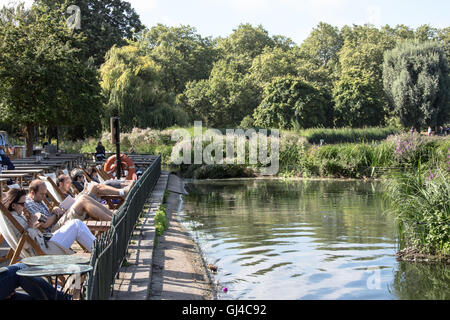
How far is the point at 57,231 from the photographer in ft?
25.3

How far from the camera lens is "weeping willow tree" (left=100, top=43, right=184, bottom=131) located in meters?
43.1

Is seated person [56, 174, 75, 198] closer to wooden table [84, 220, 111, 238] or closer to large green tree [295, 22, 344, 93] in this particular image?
wooden table [84, 220, 111, 238]

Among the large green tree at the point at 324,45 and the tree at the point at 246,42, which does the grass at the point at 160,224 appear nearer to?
the large green tree at the point at 324,45

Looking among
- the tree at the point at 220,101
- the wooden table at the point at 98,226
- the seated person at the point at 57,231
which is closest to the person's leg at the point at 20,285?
the seated person at the point at 57,231

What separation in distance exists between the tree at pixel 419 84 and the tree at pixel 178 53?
2397 centimetres

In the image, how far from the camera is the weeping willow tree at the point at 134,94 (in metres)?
43.1

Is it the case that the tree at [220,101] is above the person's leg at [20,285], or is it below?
→ above

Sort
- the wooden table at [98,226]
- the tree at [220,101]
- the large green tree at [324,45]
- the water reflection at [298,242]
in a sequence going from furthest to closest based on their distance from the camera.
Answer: the large green tree at [324,45]
the tree at [220,101]
the water reflection at [298,242]
the wooden table at [98,226]

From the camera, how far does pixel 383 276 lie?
9.75 meters

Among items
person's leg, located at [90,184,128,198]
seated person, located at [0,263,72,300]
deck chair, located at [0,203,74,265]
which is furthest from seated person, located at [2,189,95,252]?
person's leg, located at [90,184,128,198]

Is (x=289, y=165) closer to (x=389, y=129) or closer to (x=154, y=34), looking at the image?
(x=389, y=129)

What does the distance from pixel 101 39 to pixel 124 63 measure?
758 centimetres

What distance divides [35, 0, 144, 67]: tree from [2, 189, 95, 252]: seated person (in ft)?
141
